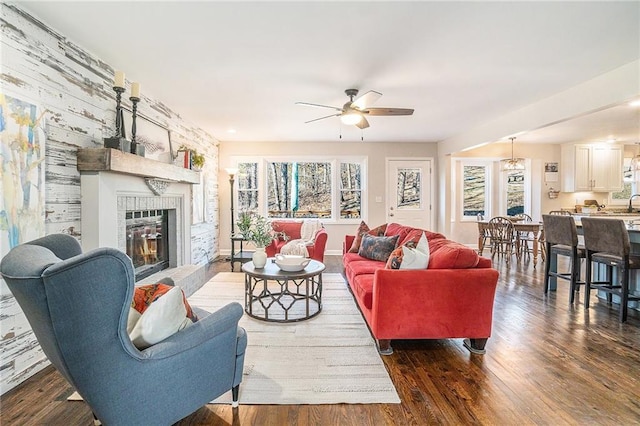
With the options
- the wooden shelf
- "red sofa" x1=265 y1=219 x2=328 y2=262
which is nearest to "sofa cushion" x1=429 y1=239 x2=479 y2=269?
the wooden shelf

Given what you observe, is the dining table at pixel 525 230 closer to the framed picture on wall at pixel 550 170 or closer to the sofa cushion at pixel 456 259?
the framed picture on wall at pixel 550 170

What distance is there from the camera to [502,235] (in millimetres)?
6164

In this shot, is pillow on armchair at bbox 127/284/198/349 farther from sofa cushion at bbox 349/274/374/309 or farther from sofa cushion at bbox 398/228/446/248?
sofa cushion at bbox 398/228/446/248

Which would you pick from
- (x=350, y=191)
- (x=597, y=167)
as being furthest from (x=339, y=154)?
(x=597, y=167)

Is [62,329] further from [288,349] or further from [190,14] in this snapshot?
[190,14]

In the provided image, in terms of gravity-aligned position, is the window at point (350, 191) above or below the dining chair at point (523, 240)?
above

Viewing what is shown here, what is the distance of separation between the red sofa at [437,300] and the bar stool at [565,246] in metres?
2.06

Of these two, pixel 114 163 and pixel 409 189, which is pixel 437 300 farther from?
pixel 409 189

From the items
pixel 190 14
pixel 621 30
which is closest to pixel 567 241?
pixel 621 30

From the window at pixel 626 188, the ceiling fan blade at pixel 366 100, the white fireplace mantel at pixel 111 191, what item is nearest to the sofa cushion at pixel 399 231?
the ceiling fan blade at pixel 366 100

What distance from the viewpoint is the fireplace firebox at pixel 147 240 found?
11.7ft

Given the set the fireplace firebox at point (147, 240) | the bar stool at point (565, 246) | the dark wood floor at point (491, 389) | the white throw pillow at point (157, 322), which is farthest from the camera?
the bar stool at point (565, 246)

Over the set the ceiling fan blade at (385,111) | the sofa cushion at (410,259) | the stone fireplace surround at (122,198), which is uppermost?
the ceiling fan blade at (385,111)

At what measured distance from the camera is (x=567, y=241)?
3990mm
